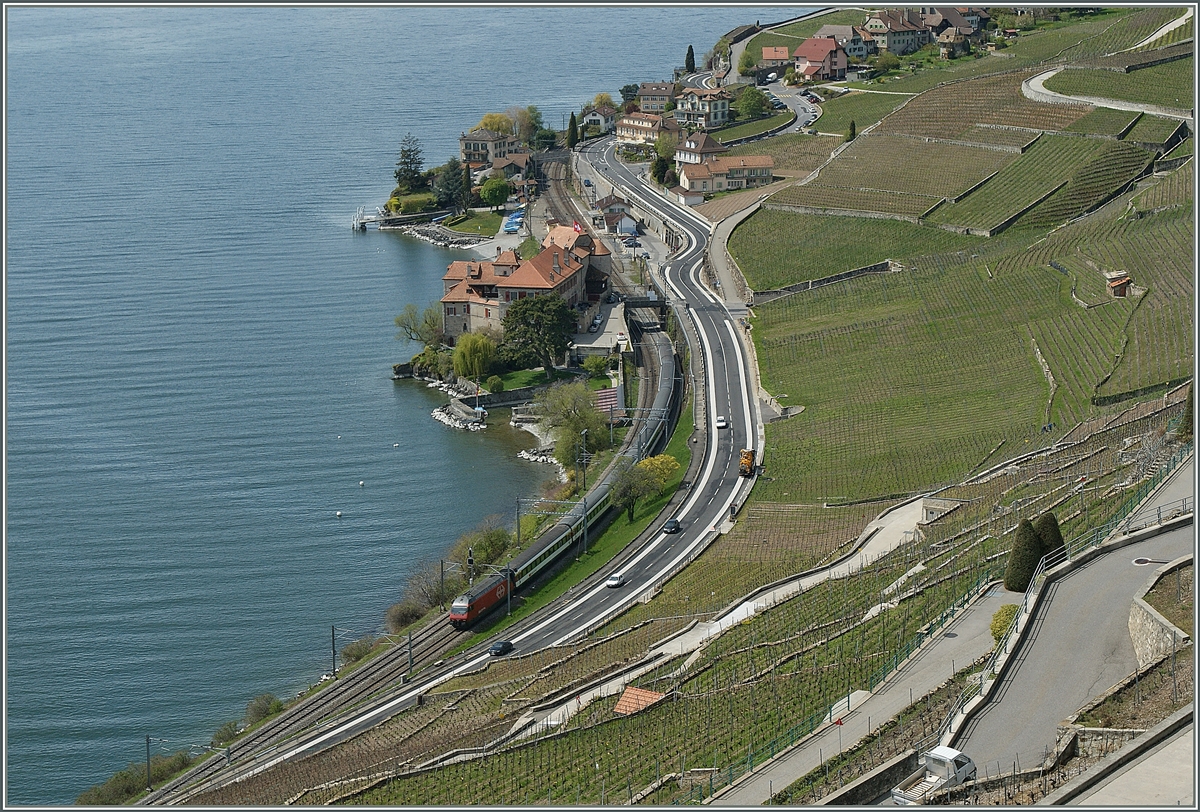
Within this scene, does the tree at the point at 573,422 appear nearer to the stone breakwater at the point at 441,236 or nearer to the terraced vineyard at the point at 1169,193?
the terraced vineyard at the point at 1169,193

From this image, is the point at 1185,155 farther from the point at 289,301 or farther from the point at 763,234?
the point at 289,301

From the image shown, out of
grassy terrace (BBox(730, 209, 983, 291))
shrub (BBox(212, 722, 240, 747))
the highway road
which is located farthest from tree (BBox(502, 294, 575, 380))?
shrub (BBox(212, 722, 240, 747))

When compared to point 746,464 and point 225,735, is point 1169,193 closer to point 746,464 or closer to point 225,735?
point 746,464

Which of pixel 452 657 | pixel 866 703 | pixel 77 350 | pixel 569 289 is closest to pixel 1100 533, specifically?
pixel 866 703

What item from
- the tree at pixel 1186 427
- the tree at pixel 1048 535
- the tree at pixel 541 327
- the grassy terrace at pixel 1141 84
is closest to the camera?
the tree at pixel 1048 535

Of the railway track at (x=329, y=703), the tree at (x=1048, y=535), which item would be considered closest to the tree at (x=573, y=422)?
the railway track at (x=329, y=703)

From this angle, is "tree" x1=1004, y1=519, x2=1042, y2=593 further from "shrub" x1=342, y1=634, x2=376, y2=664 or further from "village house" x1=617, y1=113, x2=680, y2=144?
"village house" x1=617, y1=113, x2=680, y2=144
